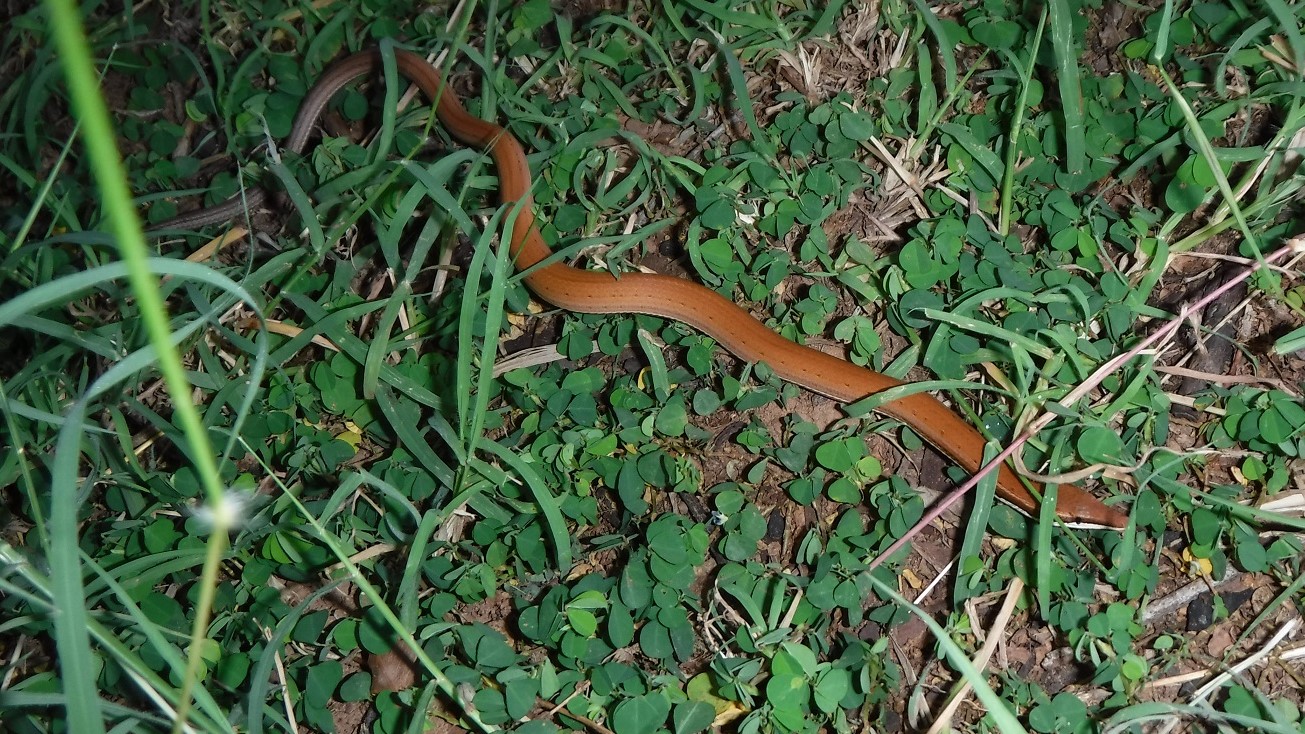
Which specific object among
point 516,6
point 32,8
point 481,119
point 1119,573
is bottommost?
point 1119,573

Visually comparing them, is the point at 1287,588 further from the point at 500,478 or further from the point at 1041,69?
the point at 500,478

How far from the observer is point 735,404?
3.27m

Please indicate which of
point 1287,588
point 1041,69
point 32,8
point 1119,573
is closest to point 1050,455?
point 1119,573

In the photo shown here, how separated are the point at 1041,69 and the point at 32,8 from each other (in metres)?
5.08

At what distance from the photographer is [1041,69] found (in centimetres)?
341

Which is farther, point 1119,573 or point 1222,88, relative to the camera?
point 1222,88

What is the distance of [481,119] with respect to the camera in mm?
3723

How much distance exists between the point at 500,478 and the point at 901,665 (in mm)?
1621

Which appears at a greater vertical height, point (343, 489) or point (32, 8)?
point (32, 8)

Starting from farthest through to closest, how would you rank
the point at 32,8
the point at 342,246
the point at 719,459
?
the point at 32,8
the point at 342,246
the point at 719,459

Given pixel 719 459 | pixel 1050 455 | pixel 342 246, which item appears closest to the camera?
pixel 1050 455

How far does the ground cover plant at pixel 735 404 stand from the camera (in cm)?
292

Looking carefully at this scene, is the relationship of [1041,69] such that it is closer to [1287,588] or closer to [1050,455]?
[1050,455]

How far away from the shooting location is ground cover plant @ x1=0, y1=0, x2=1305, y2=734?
2.92 meters
